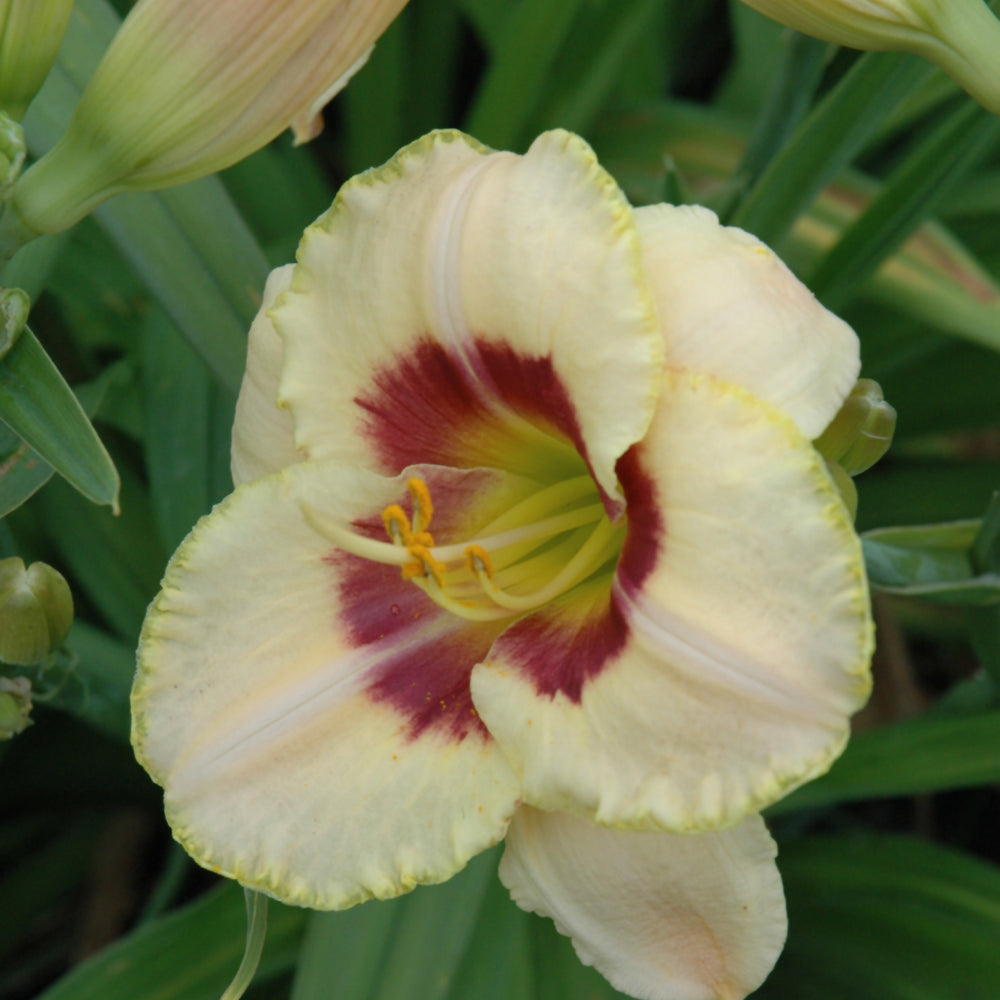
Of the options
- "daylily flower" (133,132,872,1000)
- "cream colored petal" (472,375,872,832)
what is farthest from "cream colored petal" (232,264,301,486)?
"cream colored petal" (472,375,872,832)

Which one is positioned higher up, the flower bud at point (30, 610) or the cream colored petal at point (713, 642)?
the flower bud at point (30, 610)

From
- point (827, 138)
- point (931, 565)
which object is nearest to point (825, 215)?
point (827, 138)

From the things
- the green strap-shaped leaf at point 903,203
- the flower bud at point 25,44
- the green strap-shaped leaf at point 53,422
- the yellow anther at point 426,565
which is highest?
the flower bud at point 25,44

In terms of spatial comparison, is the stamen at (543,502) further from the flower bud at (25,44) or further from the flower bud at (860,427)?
the flower bud at (25,44)

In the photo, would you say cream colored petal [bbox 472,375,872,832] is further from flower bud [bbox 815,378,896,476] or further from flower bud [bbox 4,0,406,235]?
flower bud [bbox 4,0,406,235]

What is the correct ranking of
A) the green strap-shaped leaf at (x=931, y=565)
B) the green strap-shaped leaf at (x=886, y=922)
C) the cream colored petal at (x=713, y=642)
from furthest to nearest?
1. the green strap-shaped leaf at (x=886, y=922)
2. the green strap-shaped leaf at (x=931, y=565)
3. the cream colored petal at (x=713, y=642)

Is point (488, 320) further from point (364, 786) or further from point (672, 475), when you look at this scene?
point (364, 786)

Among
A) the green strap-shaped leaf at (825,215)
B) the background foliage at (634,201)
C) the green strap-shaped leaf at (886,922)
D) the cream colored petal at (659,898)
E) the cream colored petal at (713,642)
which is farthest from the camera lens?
the green strap-shaped leaf at (825,215)

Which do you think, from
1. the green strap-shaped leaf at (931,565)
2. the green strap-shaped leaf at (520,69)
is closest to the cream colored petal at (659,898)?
the green strap-shaped leaf at (931,565)

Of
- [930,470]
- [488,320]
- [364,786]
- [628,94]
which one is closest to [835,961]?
[930,470]
